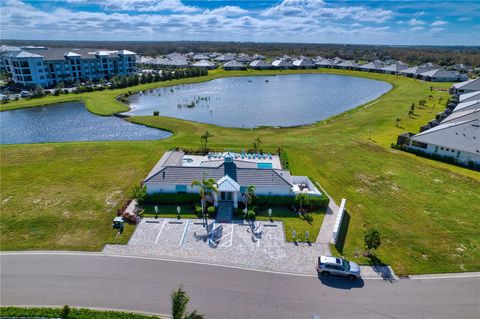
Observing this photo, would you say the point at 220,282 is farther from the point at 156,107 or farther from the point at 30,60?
Result: the point at 30,60

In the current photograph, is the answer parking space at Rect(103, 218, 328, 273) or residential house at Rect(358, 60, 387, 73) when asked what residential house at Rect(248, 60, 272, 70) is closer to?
residential house at Rect(358, 60, 387, 73)

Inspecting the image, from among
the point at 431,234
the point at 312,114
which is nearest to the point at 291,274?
the point at 431,234

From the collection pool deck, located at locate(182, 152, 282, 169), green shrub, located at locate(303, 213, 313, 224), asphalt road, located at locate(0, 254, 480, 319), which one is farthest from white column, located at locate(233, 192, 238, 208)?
pool deck, located at locate(182, 152, 282, 169)

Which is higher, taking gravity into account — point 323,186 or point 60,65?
point 60,65

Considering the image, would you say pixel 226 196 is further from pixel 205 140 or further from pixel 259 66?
pixel 259 66

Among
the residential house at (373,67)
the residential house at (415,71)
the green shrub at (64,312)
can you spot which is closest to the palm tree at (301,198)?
the green shrub at (64,312)

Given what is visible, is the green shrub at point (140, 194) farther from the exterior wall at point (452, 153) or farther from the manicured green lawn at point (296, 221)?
the exterior wall at point (452, 153)

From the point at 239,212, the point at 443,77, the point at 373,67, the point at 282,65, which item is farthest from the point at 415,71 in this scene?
the point at 239,212

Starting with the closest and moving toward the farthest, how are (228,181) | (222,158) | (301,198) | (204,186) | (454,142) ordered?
(204,186) < (301,198) < (228,181) < (222,158) < (454,142)
